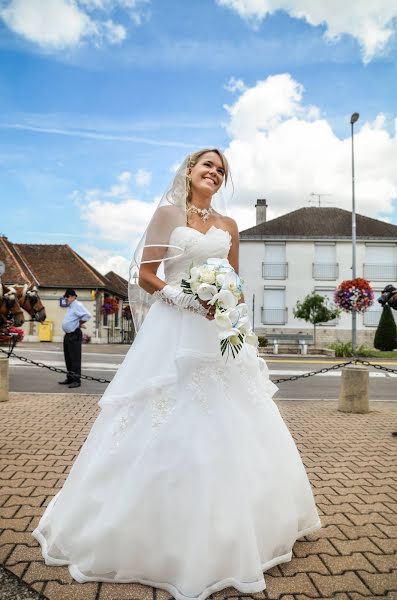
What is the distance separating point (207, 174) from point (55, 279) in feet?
111

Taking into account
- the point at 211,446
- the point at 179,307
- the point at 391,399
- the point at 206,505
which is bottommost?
the point at 391,399

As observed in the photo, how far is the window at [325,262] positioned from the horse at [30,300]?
98.5 feet

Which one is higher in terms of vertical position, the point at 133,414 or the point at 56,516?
the point at 133,414

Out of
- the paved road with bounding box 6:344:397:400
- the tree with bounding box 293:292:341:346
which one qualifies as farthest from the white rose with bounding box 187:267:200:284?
the tree with bounding box 293:292:341:346

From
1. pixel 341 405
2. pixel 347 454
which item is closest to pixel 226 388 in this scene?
pixel 347 454

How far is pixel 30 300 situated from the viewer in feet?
30.4

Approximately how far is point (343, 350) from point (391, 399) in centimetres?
1368

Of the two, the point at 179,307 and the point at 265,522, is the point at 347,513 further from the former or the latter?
the point at 179,307

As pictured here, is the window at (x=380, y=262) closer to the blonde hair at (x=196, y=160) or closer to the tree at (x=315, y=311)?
the tree at (x=315, y=311)

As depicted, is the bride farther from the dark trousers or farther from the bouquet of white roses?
the dark trousers

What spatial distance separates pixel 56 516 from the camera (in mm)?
2980

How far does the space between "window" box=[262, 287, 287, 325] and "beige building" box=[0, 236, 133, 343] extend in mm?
11979

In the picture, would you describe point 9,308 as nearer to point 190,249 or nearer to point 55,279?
point 190,249

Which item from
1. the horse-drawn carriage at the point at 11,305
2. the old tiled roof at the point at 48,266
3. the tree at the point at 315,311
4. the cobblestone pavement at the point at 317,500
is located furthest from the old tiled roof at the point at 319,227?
the cobblestone pavement at the point at 317,500
